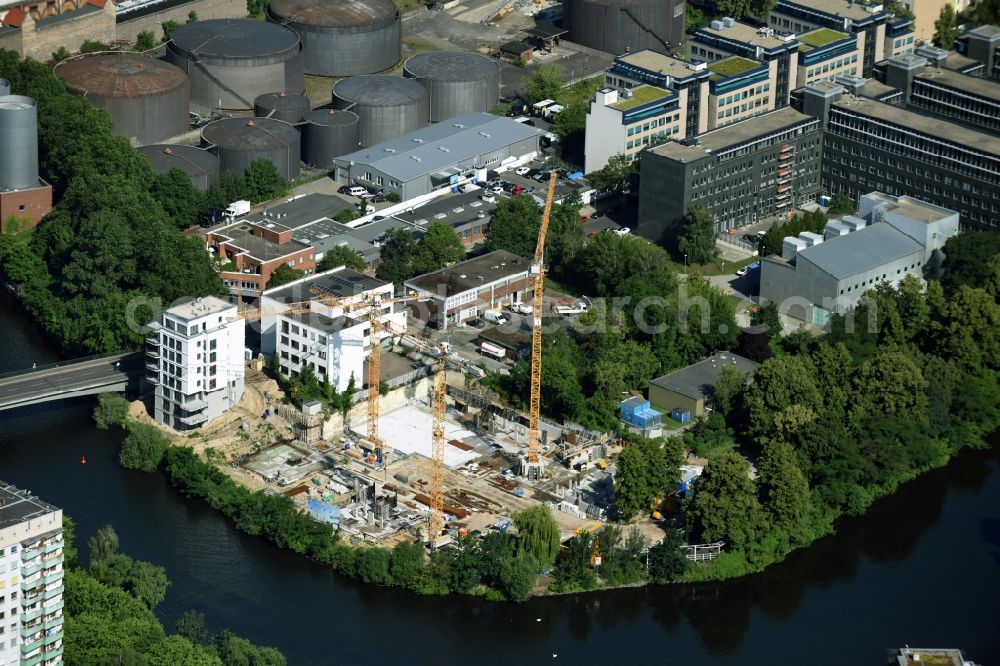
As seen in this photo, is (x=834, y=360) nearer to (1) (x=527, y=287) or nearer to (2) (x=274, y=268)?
(1) (x=527, y=287)

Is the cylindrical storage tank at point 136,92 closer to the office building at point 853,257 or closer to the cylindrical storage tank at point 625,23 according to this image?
the cylindrical storage tank at point 625,23

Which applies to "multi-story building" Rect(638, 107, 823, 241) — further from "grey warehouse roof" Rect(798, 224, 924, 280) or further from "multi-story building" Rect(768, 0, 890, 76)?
"multi-story building" Rect(768, 0, 890, 76)

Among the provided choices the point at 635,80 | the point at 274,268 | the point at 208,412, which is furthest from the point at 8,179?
the point at 635,80

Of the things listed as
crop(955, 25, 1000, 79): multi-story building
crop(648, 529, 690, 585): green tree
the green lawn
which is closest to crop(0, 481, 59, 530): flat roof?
crop(648, 529, 690, 585): green tree

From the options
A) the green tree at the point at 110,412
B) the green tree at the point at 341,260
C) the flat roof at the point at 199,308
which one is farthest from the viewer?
the green tree at the point at 341,260

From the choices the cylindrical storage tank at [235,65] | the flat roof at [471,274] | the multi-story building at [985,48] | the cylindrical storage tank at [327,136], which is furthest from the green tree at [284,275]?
the multi-story building at [985,48]

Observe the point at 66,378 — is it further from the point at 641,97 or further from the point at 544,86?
the point at 544,86
